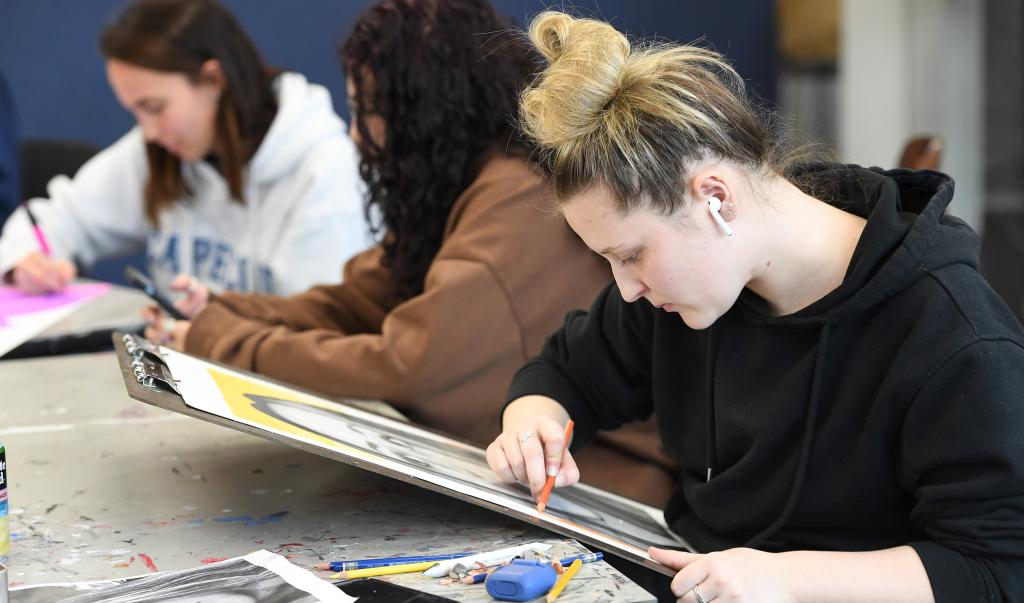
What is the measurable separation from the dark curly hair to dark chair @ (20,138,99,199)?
6.08ft

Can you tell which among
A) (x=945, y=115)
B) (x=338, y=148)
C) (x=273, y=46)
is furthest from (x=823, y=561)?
(x=273, y=46)

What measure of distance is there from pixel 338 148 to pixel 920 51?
7.43 feet

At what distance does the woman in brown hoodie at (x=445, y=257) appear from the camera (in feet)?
4.33

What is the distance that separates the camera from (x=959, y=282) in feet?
2.94

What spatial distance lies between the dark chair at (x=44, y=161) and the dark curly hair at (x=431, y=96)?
6.08ft

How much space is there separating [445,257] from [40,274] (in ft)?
3.61

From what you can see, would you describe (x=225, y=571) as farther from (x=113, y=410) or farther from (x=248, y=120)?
(x=248, y=120)

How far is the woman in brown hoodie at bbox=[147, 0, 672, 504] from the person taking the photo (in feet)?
4.33

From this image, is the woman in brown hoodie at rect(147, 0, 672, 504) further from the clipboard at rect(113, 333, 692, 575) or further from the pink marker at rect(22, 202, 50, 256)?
the pink marker at rect(22, 202, 50, 256)

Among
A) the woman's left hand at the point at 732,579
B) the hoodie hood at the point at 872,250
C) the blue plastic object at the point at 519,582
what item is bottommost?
the woman's left hand at the point at 732,579

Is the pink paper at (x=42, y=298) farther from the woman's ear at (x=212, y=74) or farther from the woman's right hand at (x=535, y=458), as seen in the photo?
the woman's right hand at (x=535, y=458)

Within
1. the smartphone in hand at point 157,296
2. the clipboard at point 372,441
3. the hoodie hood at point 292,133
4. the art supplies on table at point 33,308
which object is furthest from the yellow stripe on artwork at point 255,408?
the hoodie hood at point 292,133

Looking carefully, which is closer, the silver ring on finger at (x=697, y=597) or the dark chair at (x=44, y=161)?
the silver ring on finger at (x=697, y=597)

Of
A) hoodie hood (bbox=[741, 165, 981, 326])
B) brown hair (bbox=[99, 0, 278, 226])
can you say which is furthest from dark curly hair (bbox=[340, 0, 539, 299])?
brown hair (bbox=[99, 0, 278, 226])
